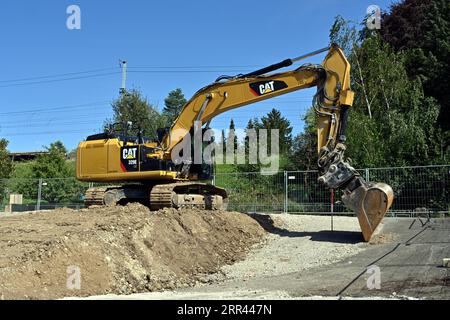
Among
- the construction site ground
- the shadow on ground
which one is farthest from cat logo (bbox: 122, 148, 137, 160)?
the shadow on ground

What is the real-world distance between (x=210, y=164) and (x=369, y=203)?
5.10 meters

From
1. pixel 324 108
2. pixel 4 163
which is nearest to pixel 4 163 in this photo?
pixel 4 163

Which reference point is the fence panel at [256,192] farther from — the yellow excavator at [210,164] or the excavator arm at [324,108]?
the excavator arm at [324,108]

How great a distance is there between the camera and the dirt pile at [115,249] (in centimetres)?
701

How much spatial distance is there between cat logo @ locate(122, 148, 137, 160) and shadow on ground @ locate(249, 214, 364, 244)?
3888mm

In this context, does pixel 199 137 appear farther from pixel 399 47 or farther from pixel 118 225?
pixel 399 47

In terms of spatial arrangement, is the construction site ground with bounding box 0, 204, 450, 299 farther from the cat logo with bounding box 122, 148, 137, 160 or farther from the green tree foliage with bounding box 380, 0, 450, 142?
the green tree foliage with bounding box 380, 0, 450, 142

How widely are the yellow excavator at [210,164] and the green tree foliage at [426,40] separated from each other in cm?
1338

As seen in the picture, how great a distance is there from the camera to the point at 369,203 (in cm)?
1098

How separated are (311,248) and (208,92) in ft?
16.6

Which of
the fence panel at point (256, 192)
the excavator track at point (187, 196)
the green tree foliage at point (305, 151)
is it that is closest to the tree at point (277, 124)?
the green tree foliage at point (305, 151)

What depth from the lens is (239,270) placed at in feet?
31.9

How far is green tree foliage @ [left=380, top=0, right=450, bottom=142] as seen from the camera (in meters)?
26.1
